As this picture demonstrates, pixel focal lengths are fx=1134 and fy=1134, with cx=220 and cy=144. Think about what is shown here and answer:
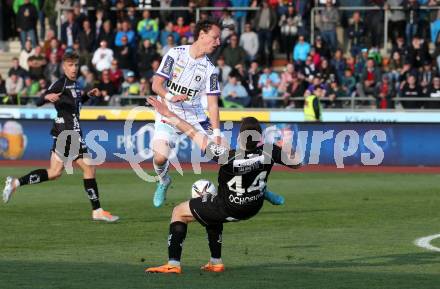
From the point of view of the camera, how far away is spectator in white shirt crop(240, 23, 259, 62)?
32.9 meters

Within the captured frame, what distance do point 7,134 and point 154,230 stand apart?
13426 millimetres

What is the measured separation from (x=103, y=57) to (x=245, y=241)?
19671 mm

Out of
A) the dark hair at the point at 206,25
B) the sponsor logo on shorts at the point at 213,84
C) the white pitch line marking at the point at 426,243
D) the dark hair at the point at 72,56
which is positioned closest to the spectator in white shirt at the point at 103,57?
the dark hair at the point at 72,56

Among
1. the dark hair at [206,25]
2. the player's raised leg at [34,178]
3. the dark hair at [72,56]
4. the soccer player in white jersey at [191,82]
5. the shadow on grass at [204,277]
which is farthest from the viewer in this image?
the player's raised leg at [34,178]

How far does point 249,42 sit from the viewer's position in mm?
32938

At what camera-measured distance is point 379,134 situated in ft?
87.5

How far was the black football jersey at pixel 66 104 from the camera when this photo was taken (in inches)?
627

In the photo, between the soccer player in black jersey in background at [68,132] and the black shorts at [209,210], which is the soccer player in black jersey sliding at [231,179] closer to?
the black shorts at [209,210]

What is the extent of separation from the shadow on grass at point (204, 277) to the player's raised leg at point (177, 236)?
0.38ft

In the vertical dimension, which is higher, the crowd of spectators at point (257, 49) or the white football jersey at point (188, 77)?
the white football jersey at point (188, 77)

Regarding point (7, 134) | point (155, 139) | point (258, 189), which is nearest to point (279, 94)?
point (7, 134)

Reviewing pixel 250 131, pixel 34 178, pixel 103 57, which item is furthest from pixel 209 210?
pixel 103 57

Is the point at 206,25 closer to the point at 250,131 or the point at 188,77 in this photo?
the point at 188,77

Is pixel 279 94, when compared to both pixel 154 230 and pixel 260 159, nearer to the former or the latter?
pixel 154 230
